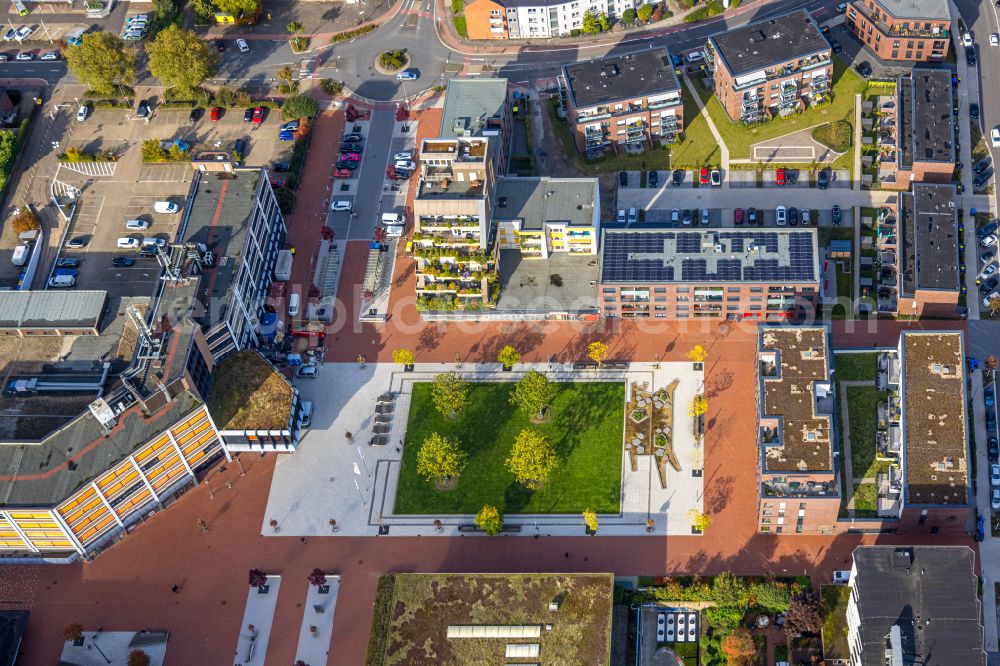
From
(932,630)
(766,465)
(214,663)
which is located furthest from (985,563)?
(214,663)

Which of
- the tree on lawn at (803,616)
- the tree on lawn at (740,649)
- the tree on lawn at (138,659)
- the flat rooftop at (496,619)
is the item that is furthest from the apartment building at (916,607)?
the tree on lawn at (138,659)

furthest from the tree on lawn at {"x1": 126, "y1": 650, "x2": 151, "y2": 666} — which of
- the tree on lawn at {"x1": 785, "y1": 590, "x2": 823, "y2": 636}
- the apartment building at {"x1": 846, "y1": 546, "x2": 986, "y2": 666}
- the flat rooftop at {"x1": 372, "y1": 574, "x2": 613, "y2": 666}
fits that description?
the apartment building at {"x1": 846, "y1": 546, "x2": 986, "y2": 666}

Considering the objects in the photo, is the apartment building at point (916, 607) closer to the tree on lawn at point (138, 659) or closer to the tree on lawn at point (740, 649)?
the tree on lawn at point (740, 649)

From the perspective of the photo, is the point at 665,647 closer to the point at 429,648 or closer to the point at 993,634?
the point at 429,648

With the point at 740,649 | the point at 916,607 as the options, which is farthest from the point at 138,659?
the point at 916,607

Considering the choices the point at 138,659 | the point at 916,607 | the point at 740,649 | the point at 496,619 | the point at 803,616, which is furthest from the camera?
the point at 138,659

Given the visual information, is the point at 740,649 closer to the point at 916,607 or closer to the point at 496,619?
the point at 916,607
